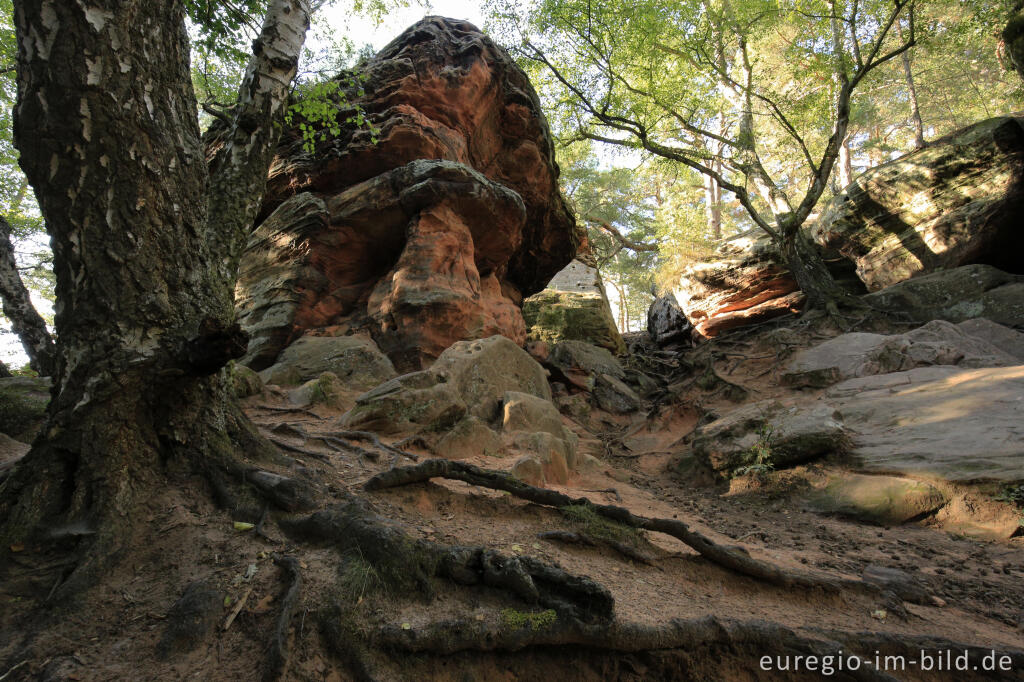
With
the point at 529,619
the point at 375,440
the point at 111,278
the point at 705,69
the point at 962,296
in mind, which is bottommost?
the point at 529,619

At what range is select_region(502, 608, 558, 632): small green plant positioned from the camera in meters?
2.24

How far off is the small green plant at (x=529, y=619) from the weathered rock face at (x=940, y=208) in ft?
51.1

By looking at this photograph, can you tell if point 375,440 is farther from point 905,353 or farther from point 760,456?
point 905,353

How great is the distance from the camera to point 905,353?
25.8 feet

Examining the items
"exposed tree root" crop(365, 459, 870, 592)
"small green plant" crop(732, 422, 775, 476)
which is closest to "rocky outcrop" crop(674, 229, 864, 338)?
"small green plant" crop(732, 422, 775, 476)

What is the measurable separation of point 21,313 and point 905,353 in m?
16.5

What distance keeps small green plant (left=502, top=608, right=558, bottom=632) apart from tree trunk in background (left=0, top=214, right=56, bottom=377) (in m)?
10.4

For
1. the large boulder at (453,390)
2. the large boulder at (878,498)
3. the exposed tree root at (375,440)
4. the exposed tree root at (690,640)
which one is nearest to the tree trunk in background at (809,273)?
the large boulder at (878,498)

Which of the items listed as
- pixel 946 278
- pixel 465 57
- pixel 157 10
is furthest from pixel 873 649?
pixel 465 57

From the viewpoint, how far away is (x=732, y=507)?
577 cm

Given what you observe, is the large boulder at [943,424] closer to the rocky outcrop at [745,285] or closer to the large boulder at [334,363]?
the large boulder at [334,363]

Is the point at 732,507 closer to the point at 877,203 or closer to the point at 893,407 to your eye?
the point at 893,407

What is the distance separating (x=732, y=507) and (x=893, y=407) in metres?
2.79

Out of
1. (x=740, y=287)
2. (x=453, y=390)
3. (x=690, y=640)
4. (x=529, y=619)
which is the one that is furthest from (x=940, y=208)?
(x=529, y=619)
